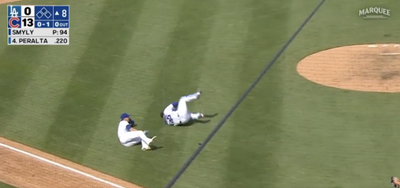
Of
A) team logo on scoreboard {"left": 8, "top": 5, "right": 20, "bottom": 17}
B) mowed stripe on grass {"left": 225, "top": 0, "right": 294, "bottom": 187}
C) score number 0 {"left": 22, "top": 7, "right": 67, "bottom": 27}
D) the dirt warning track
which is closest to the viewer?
mowed stripe on grass {"left": 225, "top": 0, "right": 294, "bottom": 187}

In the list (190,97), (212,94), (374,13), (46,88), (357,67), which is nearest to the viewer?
(190,97)

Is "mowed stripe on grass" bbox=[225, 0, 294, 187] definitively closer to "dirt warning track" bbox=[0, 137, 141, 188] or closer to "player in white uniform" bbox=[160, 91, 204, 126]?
"player in white uniform" bbox=[160, 91, 204, 126]

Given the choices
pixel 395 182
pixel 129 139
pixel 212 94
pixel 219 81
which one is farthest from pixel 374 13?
pixel 129 139

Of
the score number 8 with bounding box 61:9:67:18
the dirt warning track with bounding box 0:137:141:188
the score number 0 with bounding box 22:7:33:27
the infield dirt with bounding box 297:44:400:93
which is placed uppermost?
the infield dirt with bounding box 297:44:400:93

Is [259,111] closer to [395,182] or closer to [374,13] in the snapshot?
[395,182]

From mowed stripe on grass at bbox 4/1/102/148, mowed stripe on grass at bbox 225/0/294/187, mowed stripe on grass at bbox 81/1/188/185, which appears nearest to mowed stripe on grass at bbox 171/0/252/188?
mowed stripe on grass at bbox 225/0/294/187

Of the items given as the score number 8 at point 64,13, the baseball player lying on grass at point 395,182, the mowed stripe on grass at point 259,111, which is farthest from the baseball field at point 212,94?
the baseball player lying on grass at point 395,182
